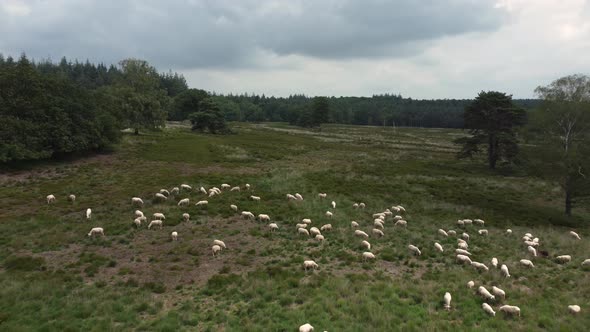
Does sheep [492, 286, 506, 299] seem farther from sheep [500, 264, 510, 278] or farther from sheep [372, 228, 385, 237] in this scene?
sheep [372, 228, 385, 237]

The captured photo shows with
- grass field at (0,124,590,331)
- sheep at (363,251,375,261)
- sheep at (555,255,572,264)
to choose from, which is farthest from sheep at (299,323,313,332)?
sheep at (555,255,572,264)

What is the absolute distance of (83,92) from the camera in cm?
4731

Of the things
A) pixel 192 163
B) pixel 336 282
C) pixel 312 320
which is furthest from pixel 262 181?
pixel 312 320

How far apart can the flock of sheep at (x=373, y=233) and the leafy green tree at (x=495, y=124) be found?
1271 inches

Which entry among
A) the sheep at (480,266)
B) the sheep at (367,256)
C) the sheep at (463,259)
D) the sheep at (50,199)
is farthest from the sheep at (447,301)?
the sheep at (50,199)

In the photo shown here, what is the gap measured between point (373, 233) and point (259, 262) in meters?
8.01

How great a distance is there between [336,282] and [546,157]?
31505 mm

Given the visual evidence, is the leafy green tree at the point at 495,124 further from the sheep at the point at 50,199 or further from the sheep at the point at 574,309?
the sheep at the point at 50,199

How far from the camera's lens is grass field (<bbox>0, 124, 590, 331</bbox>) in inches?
458

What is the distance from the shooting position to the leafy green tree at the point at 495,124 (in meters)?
53.3

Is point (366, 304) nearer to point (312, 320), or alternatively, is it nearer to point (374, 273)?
point (312, 320)

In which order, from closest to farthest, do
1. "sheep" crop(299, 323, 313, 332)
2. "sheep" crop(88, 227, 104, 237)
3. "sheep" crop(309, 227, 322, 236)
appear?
"sheep" crop(299, 323, 313, 332), "sheep" crop(88, 227, 104, 237), "sheep" crop(309, 227, 322, 236)

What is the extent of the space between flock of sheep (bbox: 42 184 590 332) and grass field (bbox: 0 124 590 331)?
1.20ft

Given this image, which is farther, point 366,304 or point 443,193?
point 443,193
